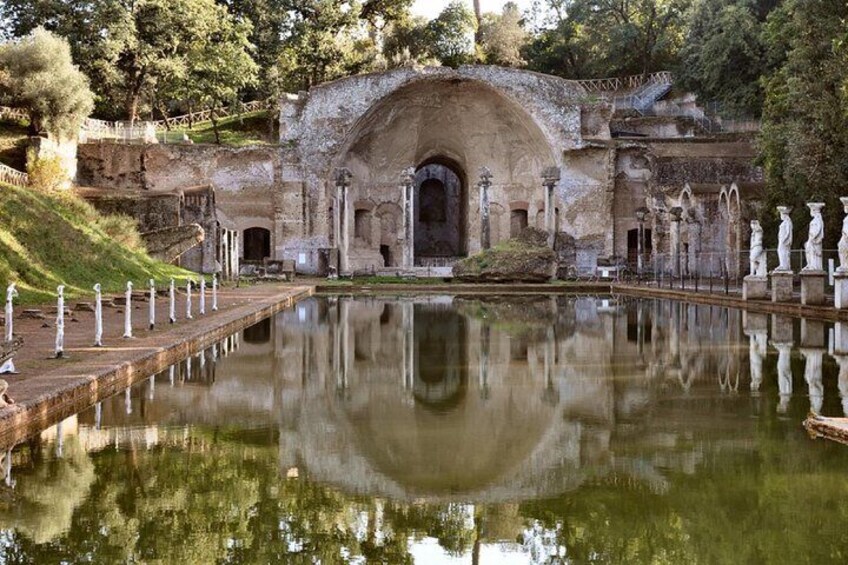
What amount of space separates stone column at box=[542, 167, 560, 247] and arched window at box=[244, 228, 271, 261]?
1579 cm

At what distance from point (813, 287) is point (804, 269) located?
18.8 inches

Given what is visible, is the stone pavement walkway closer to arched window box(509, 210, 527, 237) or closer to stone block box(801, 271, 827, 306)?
stone block box(801, 271, 827, 306)

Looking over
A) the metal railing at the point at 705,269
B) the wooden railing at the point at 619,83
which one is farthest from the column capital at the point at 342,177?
the wooden railing at the point at 619,83

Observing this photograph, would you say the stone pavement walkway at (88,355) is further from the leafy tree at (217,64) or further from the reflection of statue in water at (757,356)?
the leafy tree at (217,64)

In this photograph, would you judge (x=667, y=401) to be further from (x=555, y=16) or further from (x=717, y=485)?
(x=555, y=16)

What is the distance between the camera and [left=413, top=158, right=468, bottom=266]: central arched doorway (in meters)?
62.4

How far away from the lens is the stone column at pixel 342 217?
48406 millimetres

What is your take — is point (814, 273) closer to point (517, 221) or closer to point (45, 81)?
point (517, 221)

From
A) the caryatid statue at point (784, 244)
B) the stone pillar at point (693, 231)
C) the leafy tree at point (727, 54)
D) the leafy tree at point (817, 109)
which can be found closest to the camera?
the caryatid statue at point (784, 244)

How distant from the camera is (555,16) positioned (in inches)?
3002

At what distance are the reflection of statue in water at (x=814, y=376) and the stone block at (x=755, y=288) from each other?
503 inches

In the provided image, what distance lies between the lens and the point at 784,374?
41.4 ft

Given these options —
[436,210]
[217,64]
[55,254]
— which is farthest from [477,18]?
[55,254]

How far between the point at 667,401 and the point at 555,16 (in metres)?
69.5
